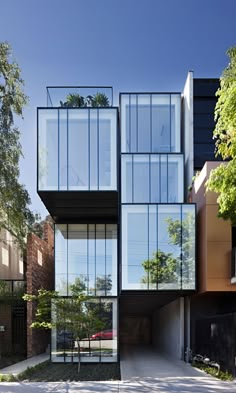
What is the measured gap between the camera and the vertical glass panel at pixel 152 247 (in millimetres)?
19203

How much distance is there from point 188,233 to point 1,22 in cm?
1091

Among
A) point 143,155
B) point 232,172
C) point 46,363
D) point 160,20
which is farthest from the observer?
point 143,155

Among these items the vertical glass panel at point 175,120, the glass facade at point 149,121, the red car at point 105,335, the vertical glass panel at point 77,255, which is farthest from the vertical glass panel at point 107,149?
the red car at point 105,335

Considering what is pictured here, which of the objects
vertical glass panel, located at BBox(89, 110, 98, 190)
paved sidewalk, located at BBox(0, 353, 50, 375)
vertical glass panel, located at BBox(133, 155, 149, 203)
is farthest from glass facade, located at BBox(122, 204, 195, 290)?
paved sidewalk, located at BBox(0, 353, 50, 375)

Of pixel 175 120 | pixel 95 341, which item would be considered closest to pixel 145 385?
pixel 95 341

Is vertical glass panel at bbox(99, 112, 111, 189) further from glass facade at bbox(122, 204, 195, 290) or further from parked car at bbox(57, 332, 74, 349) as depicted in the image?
parked car at bbox(57, 332, 74, 349)

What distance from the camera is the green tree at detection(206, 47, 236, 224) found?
10.5 m

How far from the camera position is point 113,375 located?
15727mm

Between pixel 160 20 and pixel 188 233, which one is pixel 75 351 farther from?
pixel 160 20

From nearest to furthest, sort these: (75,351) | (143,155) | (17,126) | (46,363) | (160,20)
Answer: (160,20) < (17,126) < (46,363) < (75,351) < (143,155)

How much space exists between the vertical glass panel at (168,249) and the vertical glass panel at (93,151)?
302 centimetres

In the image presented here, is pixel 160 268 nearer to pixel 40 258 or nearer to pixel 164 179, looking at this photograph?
pixel 164 179

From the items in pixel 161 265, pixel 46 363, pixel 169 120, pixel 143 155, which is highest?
pixel 169 120

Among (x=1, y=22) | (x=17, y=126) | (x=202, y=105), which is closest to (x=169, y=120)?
(x=202, y=105)
